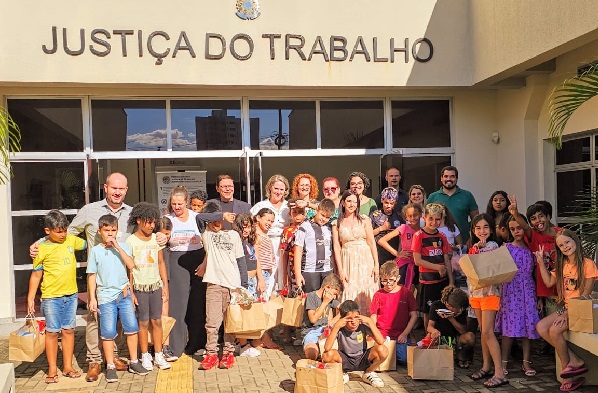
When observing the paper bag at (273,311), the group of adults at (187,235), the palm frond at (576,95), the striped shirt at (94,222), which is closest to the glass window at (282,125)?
the group of adults at (187,235)

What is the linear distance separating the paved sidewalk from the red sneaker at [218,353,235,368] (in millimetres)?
59

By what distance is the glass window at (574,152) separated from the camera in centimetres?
716

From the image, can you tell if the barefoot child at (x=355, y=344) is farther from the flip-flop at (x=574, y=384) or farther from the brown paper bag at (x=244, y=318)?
the flip-flop at (x=574, y=384)

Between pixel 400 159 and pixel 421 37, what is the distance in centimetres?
174

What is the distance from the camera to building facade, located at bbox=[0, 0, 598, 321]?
695 cm

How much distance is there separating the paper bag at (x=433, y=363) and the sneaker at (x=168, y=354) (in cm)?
236

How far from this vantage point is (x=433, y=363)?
4992mm

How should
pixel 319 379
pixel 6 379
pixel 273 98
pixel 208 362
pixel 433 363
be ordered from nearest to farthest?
pixel 6 379, pixel 319 379, pixel 433 363, pixel 208 362, pixel 273 98

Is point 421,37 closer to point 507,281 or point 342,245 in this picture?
point 342,245

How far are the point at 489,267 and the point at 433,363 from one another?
982 millimetres

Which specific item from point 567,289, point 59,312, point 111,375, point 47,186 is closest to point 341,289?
point 567,289

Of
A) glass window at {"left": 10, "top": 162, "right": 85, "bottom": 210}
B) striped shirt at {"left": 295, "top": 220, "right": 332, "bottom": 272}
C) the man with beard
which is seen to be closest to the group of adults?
striped shirt at {"left": 295, "top": 220, "right": 332, "bottom": 272}

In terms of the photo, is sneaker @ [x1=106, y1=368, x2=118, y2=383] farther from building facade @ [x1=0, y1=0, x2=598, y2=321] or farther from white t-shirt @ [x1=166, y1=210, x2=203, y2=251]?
building facade @ [x1=0, y1=0, x2=598, y2=321]

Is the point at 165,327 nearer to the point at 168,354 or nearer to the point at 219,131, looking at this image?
the point at 168,354
